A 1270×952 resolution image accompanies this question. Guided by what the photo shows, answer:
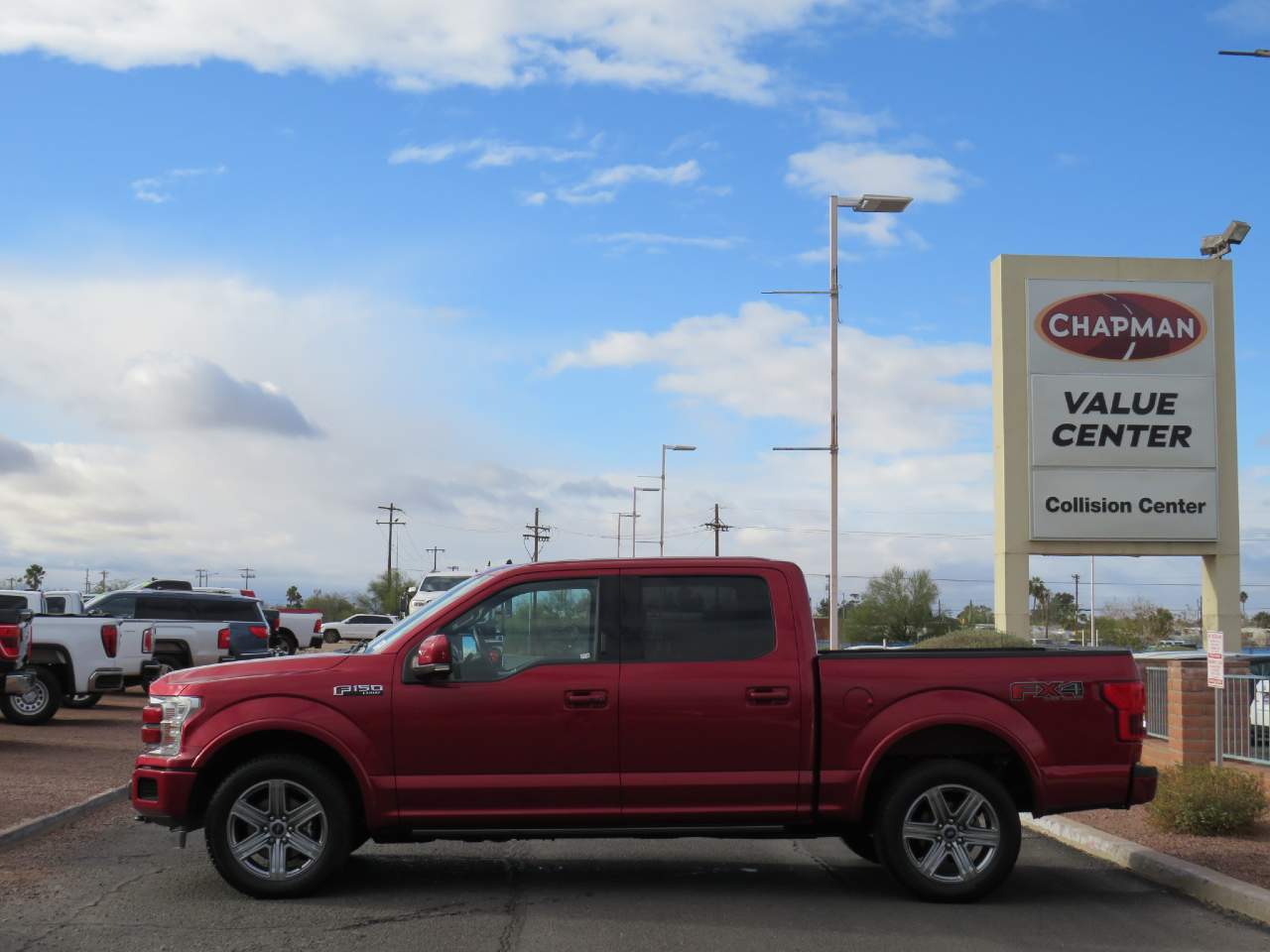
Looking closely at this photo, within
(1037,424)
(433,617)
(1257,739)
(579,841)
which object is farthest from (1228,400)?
(433,617)

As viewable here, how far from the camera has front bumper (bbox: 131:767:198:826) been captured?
320 inches

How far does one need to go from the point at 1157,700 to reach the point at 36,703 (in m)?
15.1

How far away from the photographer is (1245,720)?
1500 centimetres

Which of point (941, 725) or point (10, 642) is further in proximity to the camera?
point (10, 642)

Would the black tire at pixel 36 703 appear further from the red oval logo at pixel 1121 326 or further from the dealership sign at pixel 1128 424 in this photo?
the red oval logo at pixel 1121 326

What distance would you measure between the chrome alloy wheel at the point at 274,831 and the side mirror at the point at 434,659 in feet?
3.19

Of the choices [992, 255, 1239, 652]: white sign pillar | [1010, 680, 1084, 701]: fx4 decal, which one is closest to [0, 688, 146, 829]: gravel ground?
[1010, 680, 1084, 701]: fx4 decal

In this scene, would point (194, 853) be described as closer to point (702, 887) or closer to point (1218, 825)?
point (702, 887)

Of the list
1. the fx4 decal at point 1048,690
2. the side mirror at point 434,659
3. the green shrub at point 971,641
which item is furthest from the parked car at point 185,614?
the fx4 decal at point 1048,690

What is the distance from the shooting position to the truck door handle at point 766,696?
8.22 meters

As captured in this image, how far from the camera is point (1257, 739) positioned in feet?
48.0

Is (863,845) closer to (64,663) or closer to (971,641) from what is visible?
(971,641)

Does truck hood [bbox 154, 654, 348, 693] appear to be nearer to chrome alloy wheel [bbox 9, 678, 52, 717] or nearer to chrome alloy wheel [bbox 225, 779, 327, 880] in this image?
chrome alloy wheel [bbox 225, 779, 327, 880]

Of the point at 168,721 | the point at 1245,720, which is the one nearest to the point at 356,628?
the point at 1245,720
